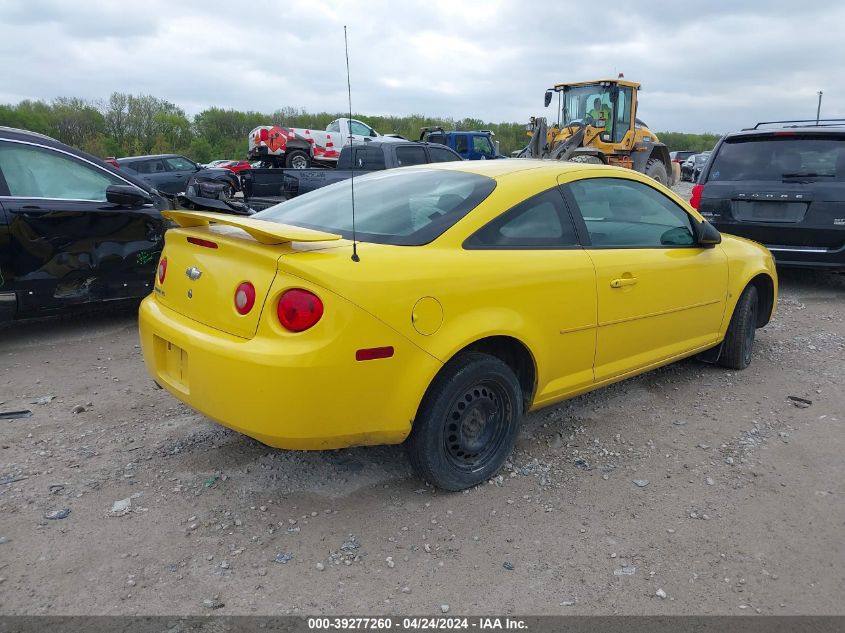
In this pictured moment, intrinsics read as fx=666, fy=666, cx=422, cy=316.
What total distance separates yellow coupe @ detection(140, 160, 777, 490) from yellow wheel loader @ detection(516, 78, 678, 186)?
1225cm

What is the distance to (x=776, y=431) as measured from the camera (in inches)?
151

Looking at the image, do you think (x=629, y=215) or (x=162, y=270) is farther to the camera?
(x=629, y=215)

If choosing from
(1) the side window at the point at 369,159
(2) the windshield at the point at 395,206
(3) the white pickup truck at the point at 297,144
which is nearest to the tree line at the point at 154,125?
(3) the white pickup truck at the point at 297,144

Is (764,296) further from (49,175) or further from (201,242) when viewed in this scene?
(49,175)

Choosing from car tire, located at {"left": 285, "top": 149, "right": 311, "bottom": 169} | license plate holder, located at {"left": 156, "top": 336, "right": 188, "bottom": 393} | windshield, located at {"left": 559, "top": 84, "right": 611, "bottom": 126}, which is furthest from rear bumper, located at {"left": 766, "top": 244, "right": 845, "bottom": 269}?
car tire, located at {"left": 285, "top": 149, "right": 311, "bottom": 169}

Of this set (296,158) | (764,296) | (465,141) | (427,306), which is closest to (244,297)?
(427,306)

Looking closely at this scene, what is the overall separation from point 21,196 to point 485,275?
13.1 ft

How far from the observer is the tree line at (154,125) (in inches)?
1610

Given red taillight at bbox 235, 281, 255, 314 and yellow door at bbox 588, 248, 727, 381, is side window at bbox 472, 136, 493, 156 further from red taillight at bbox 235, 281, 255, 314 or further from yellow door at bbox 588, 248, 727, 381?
red taillight at bbox 235, 281, 255, 314

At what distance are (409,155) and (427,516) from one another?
33.0 ft

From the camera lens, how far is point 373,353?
2.62 meters

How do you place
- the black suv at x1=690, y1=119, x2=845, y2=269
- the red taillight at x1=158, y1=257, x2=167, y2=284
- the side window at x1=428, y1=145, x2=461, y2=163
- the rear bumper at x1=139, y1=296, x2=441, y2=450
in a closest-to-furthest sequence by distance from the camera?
the rear bumper at x1=139, y1=296, x2=441, y2=450 → the red taillight at x1=158, y1=257, x2=167, y2=284 → the black suv at x1=690, y1=119, x2=845, y2=269 → the side window at x1=428, y1=145, x2=461, y2=163

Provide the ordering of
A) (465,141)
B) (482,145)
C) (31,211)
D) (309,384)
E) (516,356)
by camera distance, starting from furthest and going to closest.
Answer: (482,145) < (465,141) < (31,211) < (516,356) < (309,384)

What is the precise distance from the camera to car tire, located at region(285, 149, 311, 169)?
75.3 feet
